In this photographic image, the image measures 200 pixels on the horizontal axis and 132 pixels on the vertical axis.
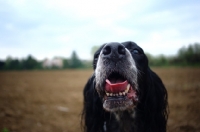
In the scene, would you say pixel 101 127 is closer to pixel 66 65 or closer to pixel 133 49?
pixel 133 49

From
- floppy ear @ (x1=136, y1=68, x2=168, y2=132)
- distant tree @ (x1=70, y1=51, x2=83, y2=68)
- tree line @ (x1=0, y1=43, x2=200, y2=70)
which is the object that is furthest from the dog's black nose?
distant tree @ (x1=70, y1=51, x2=83, y2=68)

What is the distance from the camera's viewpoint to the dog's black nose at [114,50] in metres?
2.31

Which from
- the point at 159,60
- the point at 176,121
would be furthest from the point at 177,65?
the point at 176,121

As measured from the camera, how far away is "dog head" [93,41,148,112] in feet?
7.84

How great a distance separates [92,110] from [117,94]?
49.8 inches

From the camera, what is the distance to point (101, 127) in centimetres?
352

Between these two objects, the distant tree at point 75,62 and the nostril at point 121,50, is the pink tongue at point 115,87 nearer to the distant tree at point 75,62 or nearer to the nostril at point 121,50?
the nostril at point 121,50

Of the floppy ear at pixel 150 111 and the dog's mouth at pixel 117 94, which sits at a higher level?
the dog's mouth at pixel 117 94

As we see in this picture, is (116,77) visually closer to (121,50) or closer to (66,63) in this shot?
(121,50)

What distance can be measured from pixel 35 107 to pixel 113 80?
5.80 meters

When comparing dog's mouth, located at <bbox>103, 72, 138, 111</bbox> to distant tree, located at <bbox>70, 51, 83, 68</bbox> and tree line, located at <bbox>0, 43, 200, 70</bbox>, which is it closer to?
tree line, located at <bbox>0, 43, 200, 70</bbox>

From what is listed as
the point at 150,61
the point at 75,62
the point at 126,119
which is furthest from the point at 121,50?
the point at 75,62

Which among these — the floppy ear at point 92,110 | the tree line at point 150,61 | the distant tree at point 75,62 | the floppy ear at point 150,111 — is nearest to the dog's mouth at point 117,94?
the floppy ear at point 150,111

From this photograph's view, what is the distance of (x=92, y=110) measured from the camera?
360 centimetres
